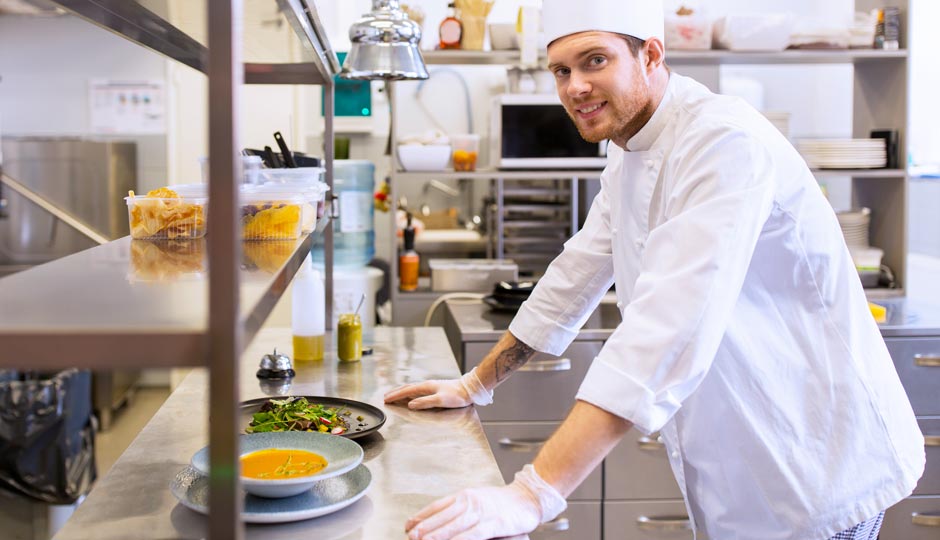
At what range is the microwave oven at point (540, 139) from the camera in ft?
12.4

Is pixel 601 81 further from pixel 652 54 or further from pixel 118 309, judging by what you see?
pixel 118 309

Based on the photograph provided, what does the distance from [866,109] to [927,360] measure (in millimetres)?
1285

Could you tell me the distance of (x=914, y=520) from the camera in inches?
126

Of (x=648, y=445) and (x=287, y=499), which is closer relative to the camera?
(x=287, y=499)

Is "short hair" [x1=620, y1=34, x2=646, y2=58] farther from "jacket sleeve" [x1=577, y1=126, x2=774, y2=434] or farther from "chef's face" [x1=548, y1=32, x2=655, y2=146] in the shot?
"jacket sleeve" [x1=577, y1=126, x2=774, y2=434]

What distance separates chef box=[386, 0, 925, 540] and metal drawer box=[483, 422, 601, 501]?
4.02 ft

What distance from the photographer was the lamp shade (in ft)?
7.11

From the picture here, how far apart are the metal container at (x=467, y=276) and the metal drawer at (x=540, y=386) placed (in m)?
0.69

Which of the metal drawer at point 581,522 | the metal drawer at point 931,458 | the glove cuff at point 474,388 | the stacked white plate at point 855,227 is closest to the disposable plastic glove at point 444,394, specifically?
the glove cuff at point 474,388

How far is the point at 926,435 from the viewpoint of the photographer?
10.6ft

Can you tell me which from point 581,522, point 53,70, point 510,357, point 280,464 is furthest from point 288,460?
point 53,70

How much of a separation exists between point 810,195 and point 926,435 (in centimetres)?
197

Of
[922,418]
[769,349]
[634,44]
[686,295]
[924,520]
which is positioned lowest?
[924,520]

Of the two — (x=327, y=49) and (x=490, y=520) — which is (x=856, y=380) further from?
(x=327, y=49)
